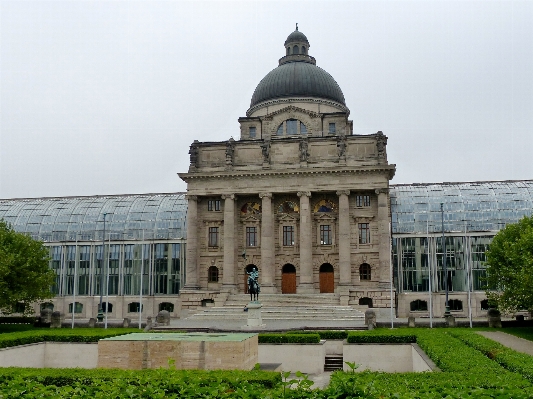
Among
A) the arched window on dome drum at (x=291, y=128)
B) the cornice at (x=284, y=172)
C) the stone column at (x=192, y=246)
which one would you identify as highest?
the arched window on dome drum at (x=291, y=128)

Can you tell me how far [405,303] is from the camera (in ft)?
206

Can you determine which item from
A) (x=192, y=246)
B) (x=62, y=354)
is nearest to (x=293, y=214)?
(x=192, y=246)

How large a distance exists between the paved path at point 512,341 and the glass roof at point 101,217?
1548 inches

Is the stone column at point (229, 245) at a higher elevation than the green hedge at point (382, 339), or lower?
higher

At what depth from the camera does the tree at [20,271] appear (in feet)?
154

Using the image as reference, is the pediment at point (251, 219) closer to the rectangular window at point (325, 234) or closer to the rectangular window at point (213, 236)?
the rectangular window at point (213, 236)

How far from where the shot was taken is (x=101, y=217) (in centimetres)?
7344

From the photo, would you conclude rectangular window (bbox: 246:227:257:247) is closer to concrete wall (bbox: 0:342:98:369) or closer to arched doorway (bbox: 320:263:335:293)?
arched doorway (bbox: 320:263:335:293)

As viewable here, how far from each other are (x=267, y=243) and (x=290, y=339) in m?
29.1

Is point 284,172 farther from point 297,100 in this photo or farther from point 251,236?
point 297,100

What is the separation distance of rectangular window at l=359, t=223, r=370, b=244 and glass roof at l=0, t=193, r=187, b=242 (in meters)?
21.6

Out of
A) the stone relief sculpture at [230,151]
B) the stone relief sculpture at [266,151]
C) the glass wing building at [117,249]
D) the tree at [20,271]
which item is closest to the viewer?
the tree at [20,271]

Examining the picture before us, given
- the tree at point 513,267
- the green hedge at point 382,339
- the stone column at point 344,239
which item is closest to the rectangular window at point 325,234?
the stone column at point 344,239

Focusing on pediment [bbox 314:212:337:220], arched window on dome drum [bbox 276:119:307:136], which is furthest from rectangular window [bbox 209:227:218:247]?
arched window on dome drum [bbox 276:119:307:136]
